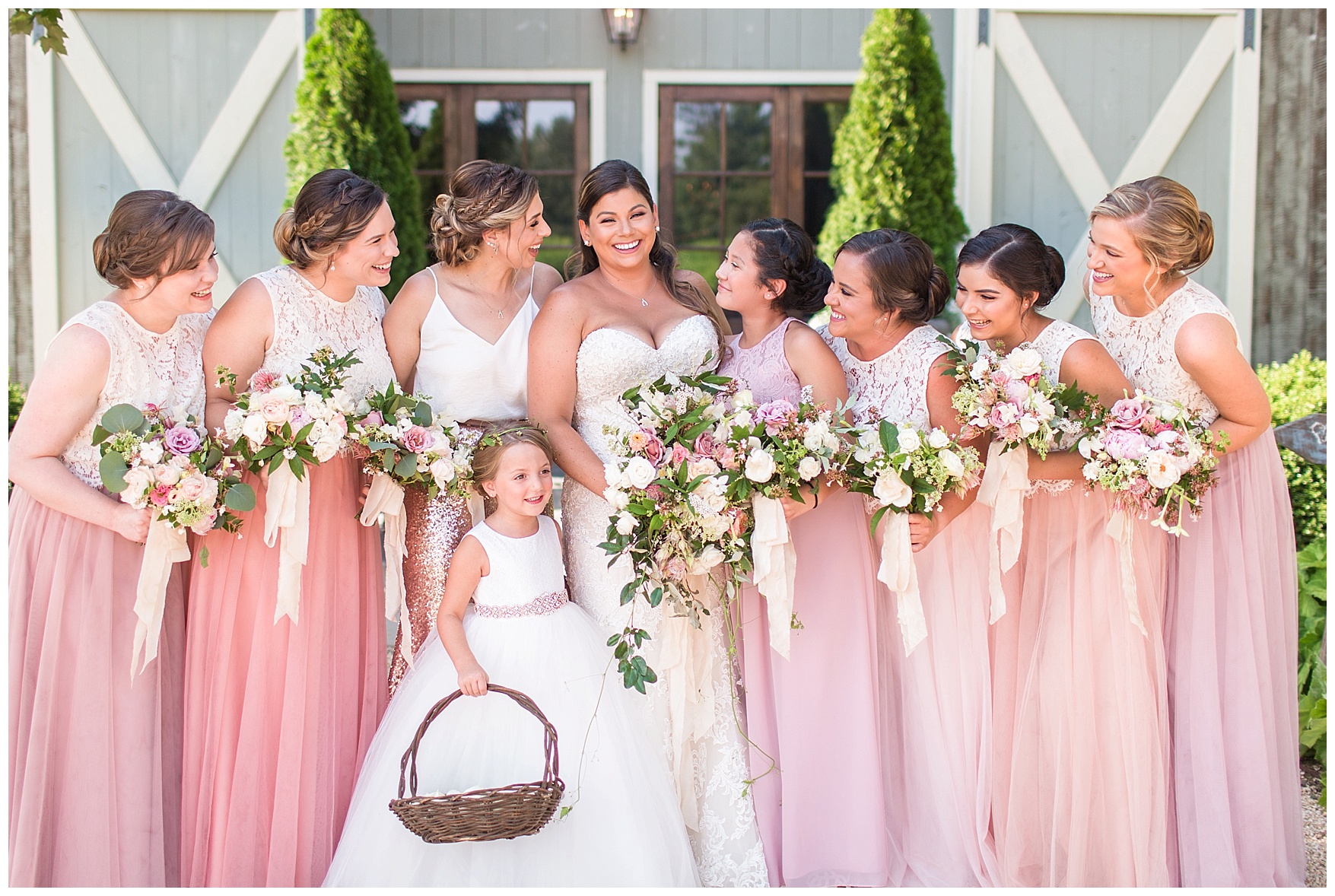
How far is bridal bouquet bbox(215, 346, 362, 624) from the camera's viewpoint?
316 centimetres

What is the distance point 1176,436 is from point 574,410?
1.90 m

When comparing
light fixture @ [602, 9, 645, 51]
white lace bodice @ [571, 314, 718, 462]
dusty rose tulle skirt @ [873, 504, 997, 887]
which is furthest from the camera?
light fixture @ [602, 9, 645, 51]

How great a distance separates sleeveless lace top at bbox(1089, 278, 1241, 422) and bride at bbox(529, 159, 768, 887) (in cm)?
135

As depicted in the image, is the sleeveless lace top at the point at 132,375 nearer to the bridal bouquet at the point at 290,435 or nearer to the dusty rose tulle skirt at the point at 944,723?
the bridal bouquet at the point at 290,435

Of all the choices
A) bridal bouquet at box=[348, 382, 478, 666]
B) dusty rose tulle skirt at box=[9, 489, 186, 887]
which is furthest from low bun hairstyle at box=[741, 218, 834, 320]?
dusty rose tulle skirt at box=[9, 489, 186, 887]

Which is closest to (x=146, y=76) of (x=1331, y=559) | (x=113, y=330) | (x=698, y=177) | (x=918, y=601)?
(x=698, y=177)

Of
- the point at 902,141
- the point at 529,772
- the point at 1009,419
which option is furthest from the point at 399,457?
the point at 902,141

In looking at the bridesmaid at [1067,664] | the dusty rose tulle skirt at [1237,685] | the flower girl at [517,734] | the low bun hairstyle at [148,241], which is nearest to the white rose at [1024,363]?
the bridesmaid at [1067,664]

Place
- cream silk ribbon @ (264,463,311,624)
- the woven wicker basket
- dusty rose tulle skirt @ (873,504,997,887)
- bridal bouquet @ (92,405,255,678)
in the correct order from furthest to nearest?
dusty rose tulle skirt @ (873,504,997,887), cream silk ribbon @ (264,463,311,624), bridal bouquet @ (92,405,255,678), the woven wicker basket

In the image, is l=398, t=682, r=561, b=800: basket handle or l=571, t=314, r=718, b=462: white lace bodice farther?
l=571, t=314, r=718, b=462: white lace bodice

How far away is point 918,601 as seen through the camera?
3.41 m

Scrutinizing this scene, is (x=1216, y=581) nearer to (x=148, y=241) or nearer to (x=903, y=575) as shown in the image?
(x=903, y=575)

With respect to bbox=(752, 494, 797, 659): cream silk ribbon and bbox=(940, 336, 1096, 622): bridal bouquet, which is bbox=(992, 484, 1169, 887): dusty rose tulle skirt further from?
bbox=(752, 494, 797, 659): cream silk ribbon

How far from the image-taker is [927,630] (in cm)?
360
